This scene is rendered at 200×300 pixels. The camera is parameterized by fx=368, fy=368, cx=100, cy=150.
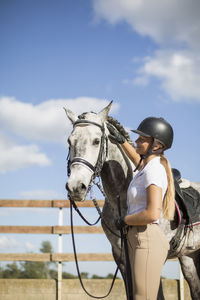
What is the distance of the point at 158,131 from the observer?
2.84 meters

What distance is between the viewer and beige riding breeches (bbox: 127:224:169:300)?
7.67 feet

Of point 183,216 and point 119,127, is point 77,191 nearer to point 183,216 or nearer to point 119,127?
point 119,127

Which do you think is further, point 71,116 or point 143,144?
point 71,116

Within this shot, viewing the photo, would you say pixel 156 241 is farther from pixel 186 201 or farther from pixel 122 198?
pixel 186 201

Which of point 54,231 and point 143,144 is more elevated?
point 143,144

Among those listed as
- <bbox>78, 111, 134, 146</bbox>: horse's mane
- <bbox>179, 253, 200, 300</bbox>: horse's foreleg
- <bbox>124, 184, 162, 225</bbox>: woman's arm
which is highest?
<bbox>78, 111, 134, 146</bbox>: horse's mane

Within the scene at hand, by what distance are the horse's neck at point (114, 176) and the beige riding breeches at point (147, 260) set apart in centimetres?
138

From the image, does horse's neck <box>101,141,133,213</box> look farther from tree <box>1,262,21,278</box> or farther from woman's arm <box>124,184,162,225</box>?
tree <box>1,262,21,278</box>

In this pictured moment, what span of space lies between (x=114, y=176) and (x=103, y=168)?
0.14 metres

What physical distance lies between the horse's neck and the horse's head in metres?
0.18

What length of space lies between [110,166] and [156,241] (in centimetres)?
150

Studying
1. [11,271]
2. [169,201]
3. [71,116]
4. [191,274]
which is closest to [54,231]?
[191,274]

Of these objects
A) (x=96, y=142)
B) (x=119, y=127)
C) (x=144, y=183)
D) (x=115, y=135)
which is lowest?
(x=144, y=183)

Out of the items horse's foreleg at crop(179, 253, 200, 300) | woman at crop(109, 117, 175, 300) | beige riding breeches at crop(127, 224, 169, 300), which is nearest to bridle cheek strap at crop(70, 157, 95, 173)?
woman at crop(109, 117, 175, 300)
